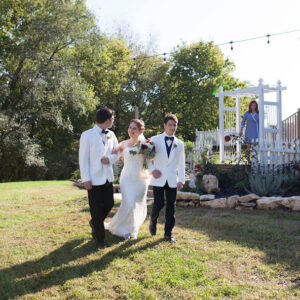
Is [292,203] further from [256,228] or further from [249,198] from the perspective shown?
[256,228]

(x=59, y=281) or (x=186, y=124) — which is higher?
(x=186, y=124)

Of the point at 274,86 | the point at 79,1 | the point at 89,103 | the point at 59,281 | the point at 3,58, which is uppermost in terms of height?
the point at 79,1

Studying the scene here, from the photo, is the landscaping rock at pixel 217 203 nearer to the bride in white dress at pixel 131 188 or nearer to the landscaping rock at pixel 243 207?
the landscaping rock at pixel 243 207

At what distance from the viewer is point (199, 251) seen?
4.54 meters

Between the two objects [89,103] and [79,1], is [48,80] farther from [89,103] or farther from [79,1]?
[79,1]

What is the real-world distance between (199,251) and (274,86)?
704 cm

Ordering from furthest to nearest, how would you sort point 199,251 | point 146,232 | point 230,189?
point 230,189, point 146,232, point 199,251

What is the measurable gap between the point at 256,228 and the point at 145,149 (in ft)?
7.51

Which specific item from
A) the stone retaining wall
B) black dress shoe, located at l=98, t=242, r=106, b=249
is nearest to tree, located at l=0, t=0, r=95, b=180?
the stone retaining wall

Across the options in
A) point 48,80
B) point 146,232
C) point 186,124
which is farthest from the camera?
point 186,124

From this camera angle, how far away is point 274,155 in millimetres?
8555

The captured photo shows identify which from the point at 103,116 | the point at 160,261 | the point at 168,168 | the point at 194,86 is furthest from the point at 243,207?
the point at 194,86

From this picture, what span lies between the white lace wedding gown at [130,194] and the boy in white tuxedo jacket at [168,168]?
0.23 metres

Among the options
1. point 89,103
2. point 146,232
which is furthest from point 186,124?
point 146,232
